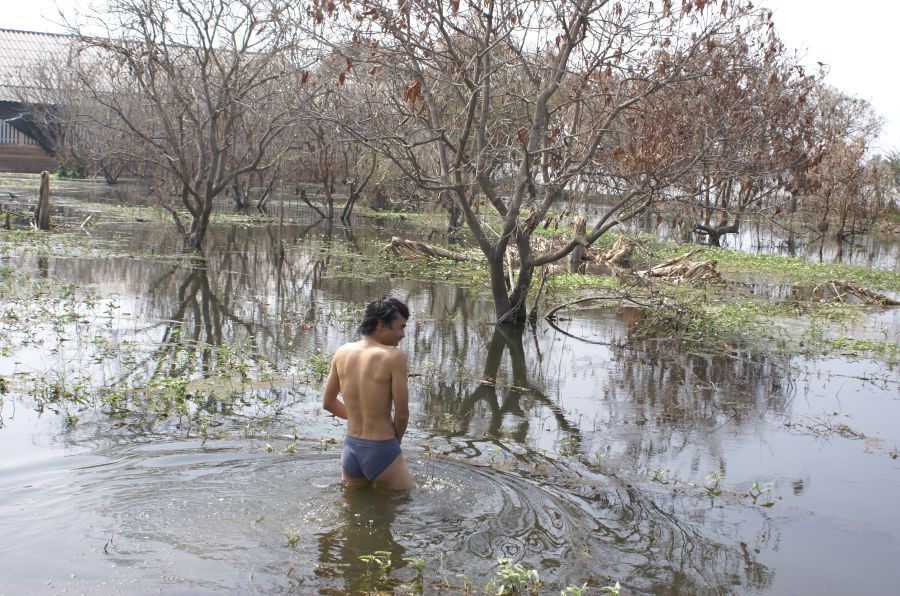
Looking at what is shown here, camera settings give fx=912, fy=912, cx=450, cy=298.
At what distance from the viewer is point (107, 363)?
9148 mm

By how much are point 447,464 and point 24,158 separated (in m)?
44.4

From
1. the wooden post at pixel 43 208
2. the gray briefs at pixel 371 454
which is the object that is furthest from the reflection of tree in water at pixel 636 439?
the wooden post at pixel 43 208

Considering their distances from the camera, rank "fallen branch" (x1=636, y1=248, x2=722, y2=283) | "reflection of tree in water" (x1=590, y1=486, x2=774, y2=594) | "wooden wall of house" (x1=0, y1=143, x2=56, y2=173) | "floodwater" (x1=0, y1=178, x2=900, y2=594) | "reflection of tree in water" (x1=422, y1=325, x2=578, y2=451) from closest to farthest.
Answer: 1. "floodwater" (x1=0, y1=178, x2=900, y2=594)
2. "reflection of tree in water" (x1=590, y1=486, x2=774, y2=594)
3. "reflection of tree in water" (x1=422, y1=325, x2=578, y2=451)
4. "fallen branch" (x1=636, y1=248, x2=722, y2=283)
5. "wooden wall of house" (x1=0, y1=143, x2=56, y2=173)

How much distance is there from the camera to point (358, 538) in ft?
17.5

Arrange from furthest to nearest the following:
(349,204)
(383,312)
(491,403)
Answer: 1. (349,204)
2. (491,403)
3. (383,312)

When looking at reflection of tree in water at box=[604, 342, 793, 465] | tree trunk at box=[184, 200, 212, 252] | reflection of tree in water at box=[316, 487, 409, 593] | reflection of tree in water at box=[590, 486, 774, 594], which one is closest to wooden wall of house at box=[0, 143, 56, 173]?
tree trunk at box=[184, 200, 212, 252]

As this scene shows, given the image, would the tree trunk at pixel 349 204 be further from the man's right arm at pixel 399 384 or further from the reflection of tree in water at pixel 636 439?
the man's right arm at pixel 399 384

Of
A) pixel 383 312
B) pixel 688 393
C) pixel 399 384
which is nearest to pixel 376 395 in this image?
pixel 399 384

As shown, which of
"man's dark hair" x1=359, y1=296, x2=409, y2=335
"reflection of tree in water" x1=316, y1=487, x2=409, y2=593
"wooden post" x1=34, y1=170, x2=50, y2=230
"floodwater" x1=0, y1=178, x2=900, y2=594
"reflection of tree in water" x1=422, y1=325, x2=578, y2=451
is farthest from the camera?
"wooden post" x1=34, y1=170, x2=50, y2=230

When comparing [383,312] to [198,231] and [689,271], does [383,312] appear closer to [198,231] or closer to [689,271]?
[689,271]

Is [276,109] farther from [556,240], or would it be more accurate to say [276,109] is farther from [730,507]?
[730,507]

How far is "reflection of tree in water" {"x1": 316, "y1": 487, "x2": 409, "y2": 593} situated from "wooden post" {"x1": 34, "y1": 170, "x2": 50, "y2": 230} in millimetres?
17913

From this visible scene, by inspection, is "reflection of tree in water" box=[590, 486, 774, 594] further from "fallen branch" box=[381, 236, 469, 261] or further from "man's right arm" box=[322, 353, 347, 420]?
"fallen branch" box=[381, 236, 469, 261]

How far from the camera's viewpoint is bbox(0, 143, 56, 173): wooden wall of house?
146 ft
